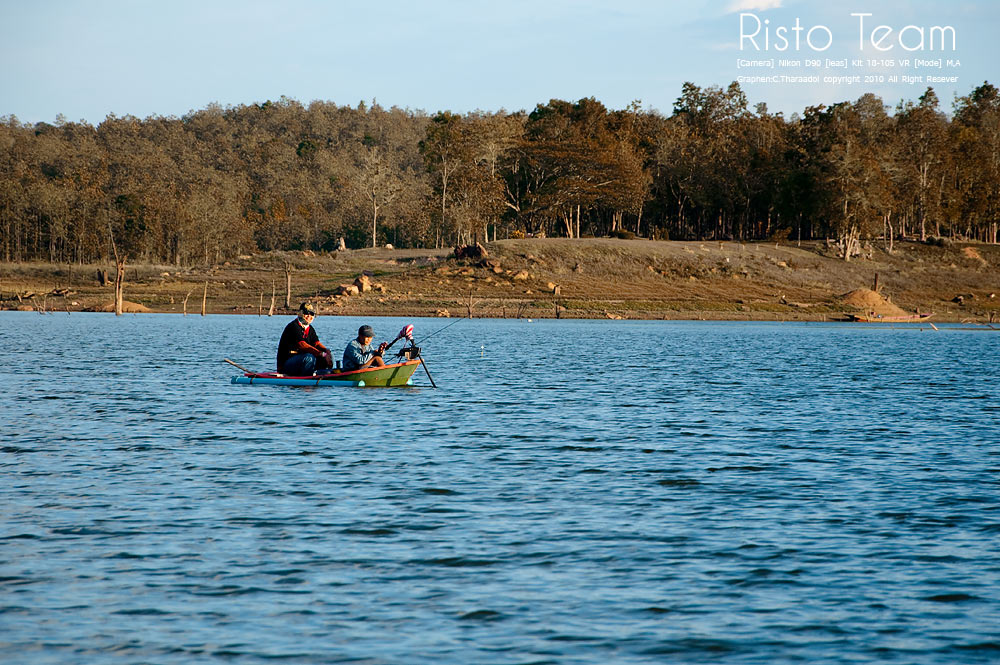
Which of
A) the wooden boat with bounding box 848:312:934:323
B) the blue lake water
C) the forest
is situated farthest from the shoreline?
the blue lake water

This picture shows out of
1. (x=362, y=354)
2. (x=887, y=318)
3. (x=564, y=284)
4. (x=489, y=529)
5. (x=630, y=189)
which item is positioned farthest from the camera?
(x=630, y=189)

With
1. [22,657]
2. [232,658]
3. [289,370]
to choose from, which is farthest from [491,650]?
[289,370]

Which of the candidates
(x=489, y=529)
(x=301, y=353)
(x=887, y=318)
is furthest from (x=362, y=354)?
(x=887, y=318)

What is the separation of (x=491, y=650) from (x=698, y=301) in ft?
321

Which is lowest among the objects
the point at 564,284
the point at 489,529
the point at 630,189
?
the point at 489,529

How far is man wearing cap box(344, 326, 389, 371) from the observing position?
3045 cm

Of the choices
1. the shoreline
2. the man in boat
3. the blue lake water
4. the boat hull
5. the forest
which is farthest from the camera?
the forest

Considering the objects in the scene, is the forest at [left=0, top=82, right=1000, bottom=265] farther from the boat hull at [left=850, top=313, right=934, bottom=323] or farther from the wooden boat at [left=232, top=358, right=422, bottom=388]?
the wooden boat at [left=232, top=358, right=422, bottom=388]

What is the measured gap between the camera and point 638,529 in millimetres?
13750

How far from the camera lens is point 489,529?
13.5m

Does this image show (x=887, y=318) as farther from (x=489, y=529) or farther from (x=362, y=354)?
(x=489, y=529)

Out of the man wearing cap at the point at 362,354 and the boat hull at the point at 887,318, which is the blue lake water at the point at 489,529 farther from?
the boat hull at the point at 887,318

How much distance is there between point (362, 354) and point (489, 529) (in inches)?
696

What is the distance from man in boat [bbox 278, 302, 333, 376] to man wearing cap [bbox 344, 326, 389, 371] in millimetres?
595
